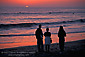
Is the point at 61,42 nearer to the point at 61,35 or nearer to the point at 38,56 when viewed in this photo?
the point at 61,35

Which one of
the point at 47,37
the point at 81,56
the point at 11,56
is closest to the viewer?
the point at 81,56

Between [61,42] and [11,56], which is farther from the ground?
[61,42]

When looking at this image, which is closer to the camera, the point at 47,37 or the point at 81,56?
the point at 81,56

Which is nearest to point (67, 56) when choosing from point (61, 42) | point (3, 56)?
point (61, 42)

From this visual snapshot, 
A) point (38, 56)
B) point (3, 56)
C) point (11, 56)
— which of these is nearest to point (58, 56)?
point (38, 56)

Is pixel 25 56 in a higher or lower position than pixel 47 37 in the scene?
lower

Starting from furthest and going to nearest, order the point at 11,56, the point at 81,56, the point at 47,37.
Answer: the point at 47,37 → the point at 11,56 → the point at 81,56

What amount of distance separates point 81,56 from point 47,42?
2.14m

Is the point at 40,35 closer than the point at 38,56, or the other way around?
the point at 38,56

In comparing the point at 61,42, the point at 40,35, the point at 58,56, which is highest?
the point at 40,35

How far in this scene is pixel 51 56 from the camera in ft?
23.7

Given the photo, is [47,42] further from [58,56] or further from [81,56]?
[81,56]

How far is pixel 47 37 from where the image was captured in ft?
26.3

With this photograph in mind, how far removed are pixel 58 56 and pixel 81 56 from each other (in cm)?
121
